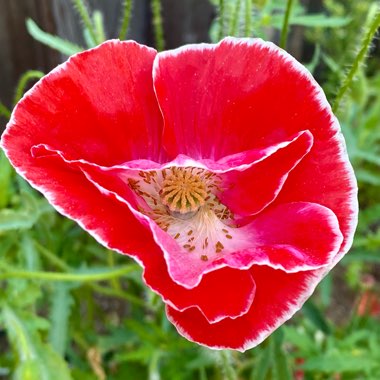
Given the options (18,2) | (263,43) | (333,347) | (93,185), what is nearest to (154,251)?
(93,185)

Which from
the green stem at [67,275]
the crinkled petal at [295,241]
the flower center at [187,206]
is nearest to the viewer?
the crinkled petal at [295,241]

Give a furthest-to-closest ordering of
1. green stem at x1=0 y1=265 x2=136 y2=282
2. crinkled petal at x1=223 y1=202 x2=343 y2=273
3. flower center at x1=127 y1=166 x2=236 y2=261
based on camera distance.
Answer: green stem at x1=0 y1=265 x2=136 y2=282 < flower center at x1=127 y1=166 x2=236 y2=261 < crinkled petal at x1=223 y1=202 x2=343 y2=273

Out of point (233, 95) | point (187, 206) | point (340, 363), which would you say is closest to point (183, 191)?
point (187, 206)

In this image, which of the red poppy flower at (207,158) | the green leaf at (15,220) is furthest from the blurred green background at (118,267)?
the red poppy flower at (207,158)

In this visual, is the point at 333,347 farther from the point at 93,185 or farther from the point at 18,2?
the point at 18,2

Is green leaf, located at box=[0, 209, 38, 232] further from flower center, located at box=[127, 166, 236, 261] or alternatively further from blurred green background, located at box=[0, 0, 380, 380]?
flower center, located at box=[127, 166, 236, 261]

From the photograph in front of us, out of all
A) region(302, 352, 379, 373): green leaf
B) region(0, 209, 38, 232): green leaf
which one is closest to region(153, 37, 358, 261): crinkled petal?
region(0, 209, 38, 232): green leaf

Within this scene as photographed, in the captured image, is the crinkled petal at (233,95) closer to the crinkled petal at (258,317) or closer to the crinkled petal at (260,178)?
the crinkled petal at (260,178)
